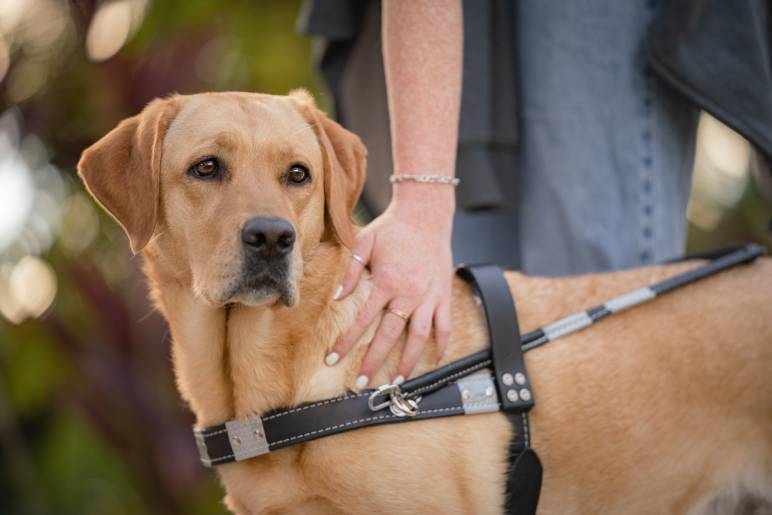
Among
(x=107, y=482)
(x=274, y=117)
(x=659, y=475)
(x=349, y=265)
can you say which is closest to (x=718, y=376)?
(x=659, y=475)

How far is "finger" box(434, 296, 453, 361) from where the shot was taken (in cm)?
250

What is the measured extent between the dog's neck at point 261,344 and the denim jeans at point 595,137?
0.94m

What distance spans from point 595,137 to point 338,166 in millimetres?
1022

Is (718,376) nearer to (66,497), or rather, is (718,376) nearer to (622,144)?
(622,144)

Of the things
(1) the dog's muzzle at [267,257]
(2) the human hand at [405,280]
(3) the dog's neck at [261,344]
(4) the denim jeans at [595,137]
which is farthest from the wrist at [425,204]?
(4) the denim jeans at [595,137]

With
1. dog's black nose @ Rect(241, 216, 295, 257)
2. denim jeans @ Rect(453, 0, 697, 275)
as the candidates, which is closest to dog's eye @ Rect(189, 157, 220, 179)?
dog's black nose @ Rect(241, 216, 295, 257)

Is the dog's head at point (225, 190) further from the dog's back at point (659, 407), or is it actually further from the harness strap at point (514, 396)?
the dog's back at point (659, 407)

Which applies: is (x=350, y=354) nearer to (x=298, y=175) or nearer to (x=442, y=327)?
(x=442, y=327)

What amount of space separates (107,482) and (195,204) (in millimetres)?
3204

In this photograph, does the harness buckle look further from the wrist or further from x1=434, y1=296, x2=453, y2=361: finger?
the wrist

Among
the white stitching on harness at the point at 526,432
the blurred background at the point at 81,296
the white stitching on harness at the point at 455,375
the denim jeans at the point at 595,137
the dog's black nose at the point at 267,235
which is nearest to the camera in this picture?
the dog's black nose at the point at 267,235

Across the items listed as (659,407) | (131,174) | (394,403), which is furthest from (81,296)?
(659,407)

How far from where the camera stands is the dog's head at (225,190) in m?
2.32

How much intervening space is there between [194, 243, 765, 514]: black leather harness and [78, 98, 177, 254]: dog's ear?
0.64 m
